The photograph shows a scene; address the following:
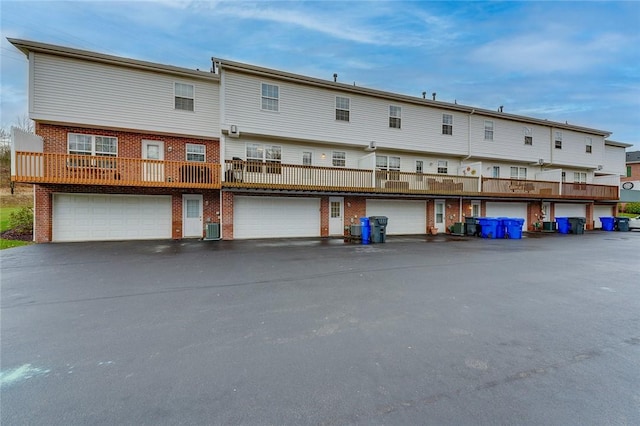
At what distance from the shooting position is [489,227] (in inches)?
637

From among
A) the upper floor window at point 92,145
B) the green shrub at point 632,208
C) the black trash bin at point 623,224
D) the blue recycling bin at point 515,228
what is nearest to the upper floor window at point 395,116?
the blue recycling bin at point 515,228

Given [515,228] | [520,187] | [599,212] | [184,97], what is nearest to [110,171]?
[184,97]

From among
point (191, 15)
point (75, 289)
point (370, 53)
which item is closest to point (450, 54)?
point (370, 53)

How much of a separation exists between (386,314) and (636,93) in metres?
46.1

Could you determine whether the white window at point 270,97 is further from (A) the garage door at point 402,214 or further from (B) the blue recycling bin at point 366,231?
(A) the garage door at point 402,214

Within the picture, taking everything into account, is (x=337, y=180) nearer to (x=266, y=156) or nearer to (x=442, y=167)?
(x=266, y=156)

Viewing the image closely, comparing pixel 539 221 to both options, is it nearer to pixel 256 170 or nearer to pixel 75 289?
pixel 256 170

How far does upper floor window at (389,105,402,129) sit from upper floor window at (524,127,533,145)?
1082 cm

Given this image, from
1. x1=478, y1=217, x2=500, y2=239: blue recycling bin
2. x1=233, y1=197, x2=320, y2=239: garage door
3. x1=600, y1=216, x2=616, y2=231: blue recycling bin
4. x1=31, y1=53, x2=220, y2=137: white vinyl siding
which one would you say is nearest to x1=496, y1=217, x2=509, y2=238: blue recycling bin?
x1=478, y1=217, x2=500, y2=239: blue recycling bin

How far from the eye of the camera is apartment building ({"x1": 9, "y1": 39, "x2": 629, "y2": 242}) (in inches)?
469

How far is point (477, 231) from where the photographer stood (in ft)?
55.7

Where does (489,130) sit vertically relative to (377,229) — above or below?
above

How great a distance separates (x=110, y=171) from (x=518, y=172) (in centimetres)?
2588

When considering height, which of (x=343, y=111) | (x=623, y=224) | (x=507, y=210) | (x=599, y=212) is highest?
(x=343, y=111)
